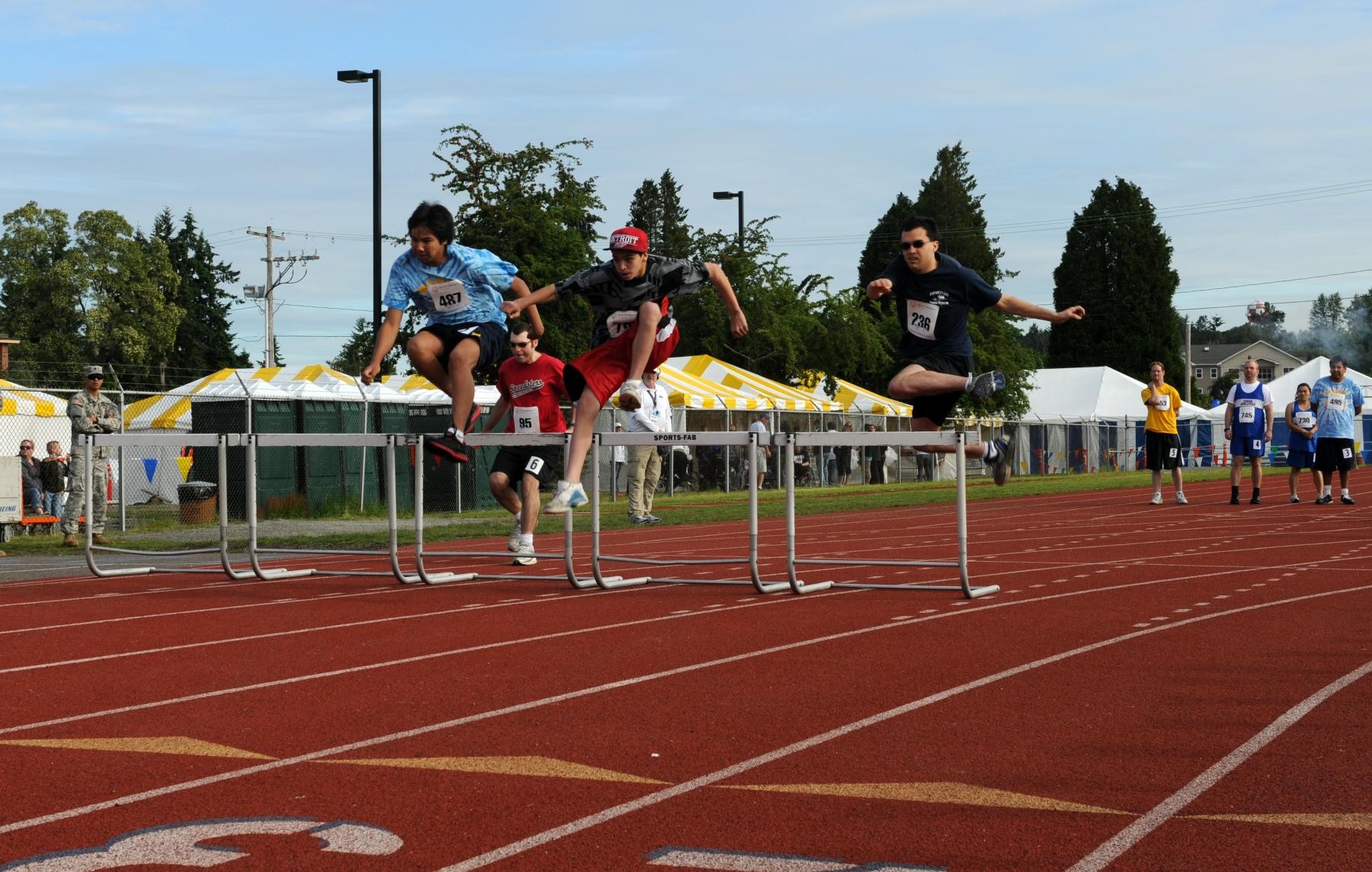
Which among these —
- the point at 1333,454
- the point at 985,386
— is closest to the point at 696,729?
the point at 985,386

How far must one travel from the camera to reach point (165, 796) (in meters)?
4.04

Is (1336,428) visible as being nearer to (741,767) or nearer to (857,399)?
(741,767)

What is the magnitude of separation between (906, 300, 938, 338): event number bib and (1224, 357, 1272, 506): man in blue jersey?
1141 centimetres

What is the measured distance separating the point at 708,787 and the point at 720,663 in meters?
2.19

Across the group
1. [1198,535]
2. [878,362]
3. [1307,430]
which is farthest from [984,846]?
[878,362]

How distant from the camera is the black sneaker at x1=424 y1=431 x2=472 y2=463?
9.21 metres

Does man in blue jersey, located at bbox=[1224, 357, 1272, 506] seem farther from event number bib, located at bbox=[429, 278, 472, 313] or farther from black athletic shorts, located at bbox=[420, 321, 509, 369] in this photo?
event number bib, located at bbox=[429, 278, 472, 313]

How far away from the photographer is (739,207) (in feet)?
125

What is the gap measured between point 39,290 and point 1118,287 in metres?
55.9

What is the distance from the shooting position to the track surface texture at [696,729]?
359 cm

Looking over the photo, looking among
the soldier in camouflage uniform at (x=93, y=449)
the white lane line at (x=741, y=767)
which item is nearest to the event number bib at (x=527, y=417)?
the soldier in camouflage uniform at (x=93, y=449)

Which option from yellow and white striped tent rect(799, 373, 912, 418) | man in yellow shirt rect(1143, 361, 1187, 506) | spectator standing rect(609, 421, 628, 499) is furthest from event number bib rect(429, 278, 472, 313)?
yellow and white striped tent rect(799, 373, 912, 418)

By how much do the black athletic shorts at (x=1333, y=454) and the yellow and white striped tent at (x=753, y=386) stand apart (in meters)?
13.4

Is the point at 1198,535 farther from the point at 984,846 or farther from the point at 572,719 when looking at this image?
the point at 984,846
